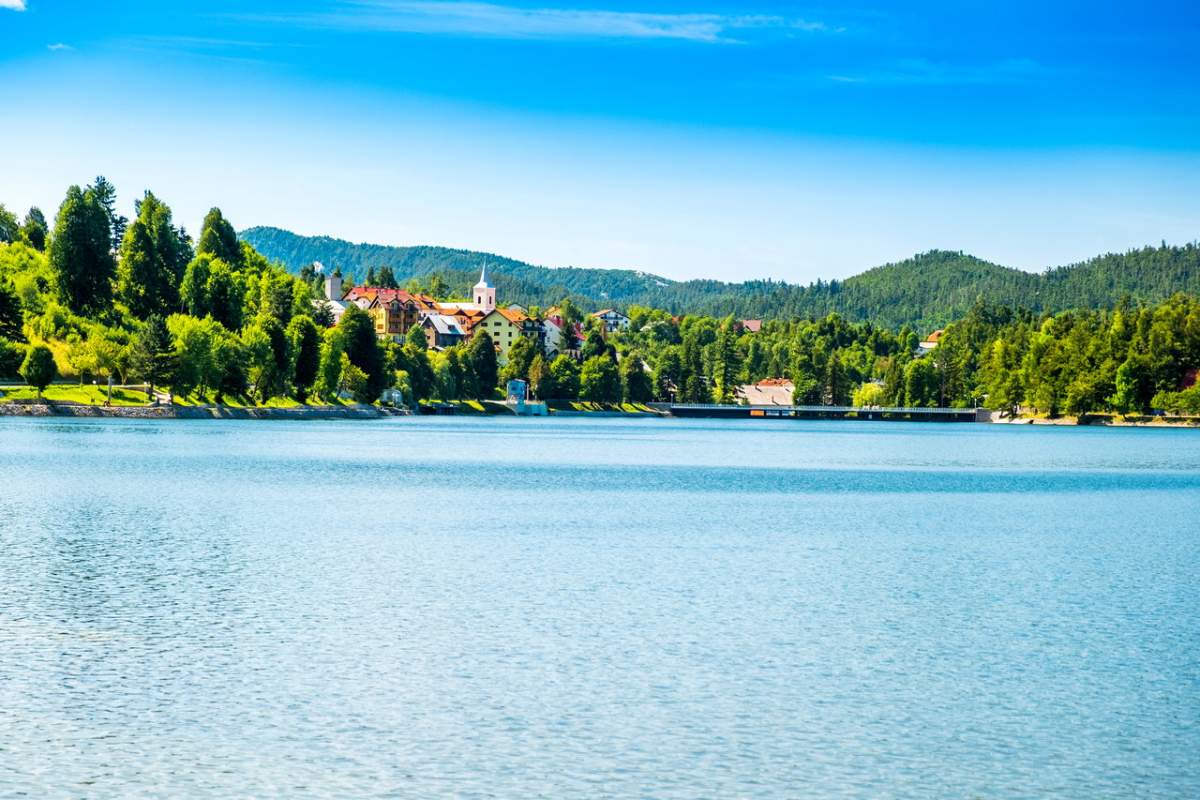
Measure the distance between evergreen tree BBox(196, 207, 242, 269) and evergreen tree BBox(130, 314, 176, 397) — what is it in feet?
192

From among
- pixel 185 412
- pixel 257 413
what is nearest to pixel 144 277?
pixel 257 413

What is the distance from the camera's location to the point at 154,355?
11369 cm

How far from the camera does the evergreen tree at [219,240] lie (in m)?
174

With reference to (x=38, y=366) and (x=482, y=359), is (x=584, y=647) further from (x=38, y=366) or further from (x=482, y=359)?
(x=482, y=359)

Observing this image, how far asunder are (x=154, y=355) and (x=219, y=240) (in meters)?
64.3

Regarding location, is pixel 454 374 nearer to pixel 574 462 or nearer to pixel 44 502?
pixel 574 462

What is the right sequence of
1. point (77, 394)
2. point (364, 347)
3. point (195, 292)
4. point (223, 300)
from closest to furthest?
point (77, 394) → point (195, 292) → point (223, 300) → point (364, 347)

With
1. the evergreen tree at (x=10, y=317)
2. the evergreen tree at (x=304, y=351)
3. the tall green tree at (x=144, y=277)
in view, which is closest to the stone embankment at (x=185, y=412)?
the evergreen tree at (x=304, y=351)

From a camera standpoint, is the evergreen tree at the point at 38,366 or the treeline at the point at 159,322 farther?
the treeline at the point at 159,322

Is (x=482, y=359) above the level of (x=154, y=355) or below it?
above

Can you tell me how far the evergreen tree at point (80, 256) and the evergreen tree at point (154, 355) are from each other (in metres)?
20.3

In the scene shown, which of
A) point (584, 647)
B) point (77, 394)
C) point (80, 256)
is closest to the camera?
point (584, 647)

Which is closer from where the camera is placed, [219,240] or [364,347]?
[364,347]

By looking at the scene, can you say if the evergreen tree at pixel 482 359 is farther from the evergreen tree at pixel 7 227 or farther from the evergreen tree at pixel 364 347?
the evergreen tree at pixel 7 227
